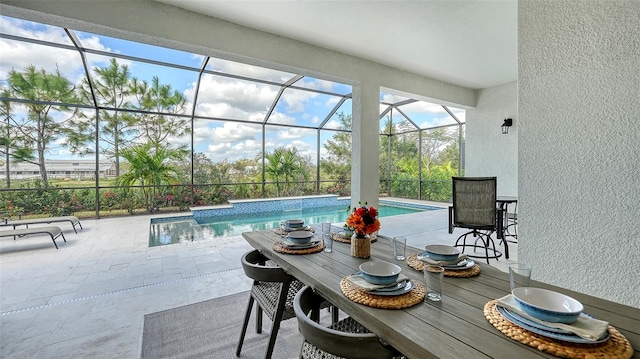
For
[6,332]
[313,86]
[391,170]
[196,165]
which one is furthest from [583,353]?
[391,170]

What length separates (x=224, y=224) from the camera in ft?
22.0

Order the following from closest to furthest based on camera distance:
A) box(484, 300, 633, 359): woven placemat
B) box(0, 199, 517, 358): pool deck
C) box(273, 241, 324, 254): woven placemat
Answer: box(484, 300, 633, 359): woven placemat
box(273, 241, 324, 254): woven placemat
box(0, 199, 517, 358): pool deck

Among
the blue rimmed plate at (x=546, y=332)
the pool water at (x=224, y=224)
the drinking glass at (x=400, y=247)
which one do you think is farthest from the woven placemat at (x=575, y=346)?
the pool water at (x=224, y=224)

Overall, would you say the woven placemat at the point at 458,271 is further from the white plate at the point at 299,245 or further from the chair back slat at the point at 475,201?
the chair back slat at the point at 475,201

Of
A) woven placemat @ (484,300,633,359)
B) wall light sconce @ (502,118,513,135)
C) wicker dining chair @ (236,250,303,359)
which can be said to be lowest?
wicker dining chair @ (236,250,303,359)

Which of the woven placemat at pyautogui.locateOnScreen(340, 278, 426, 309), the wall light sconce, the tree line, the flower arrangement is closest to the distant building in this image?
the tree line

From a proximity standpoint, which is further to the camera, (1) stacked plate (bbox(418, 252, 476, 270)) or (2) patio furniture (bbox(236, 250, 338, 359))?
(2) patio furniture (bbox(236, 250, 338, 359))

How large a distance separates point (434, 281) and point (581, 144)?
1.78 metres

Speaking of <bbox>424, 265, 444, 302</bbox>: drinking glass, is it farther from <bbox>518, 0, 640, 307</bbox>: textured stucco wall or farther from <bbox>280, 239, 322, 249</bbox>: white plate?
<bbox>518, 0, 640, 307</bbox>: textured stucco wall

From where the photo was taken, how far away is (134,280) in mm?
3025

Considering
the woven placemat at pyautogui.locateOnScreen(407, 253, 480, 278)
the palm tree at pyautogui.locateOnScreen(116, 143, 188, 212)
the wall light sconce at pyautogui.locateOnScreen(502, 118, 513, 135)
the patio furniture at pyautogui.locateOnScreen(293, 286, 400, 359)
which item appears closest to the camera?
the patio furniture at pyautogui.locateOnScreen(293, 286, 400, 359)

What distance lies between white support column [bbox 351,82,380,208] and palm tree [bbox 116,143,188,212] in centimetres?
554

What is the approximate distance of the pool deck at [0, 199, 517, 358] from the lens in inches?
78.0

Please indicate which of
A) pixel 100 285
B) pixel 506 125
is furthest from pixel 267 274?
pixel 506 125
